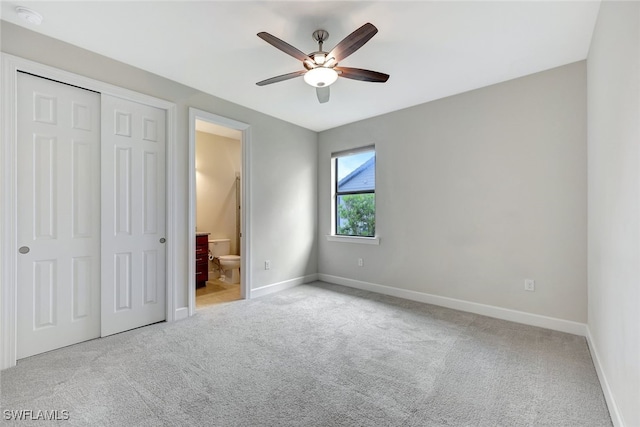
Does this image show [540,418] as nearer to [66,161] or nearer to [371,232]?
[371,232]

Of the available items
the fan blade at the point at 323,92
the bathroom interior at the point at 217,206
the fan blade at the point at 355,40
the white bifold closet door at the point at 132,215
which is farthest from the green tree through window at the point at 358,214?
the white bifold closet door at the point at 132,215

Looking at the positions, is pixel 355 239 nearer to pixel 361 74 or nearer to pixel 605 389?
pixel 361 74

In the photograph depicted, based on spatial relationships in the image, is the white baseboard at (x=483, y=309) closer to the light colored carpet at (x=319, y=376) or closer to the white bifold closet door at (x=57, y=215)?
the light colored carpet at (x=319, y=376)

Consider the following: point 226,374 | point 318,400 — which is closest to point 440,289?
point 318,400

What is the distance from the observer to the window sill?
423cm

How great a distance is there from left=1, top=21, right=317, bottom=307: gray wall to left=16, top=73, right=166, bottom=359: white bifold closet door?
0.63ft

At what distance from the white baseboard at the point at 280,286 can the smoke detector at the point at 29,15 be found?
3.38 meters

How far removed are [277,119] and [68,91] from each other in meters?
2.48

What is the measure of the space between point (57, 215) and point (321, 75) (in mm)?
2562

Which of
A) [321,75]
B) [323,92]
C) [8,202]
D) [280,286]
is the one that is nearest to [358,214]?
[280,286]

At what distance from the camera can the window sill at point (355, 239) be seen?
13.9ft

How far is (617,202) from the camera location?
1.62m

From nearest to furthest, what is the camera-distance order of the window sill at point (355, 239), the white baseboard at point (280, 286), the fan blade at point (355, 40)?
the fan blade at point (355, 40), the white baseboard at point (280, 286), the window sill at point (355, 239)

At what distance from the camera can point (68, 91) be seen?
8.18ft
